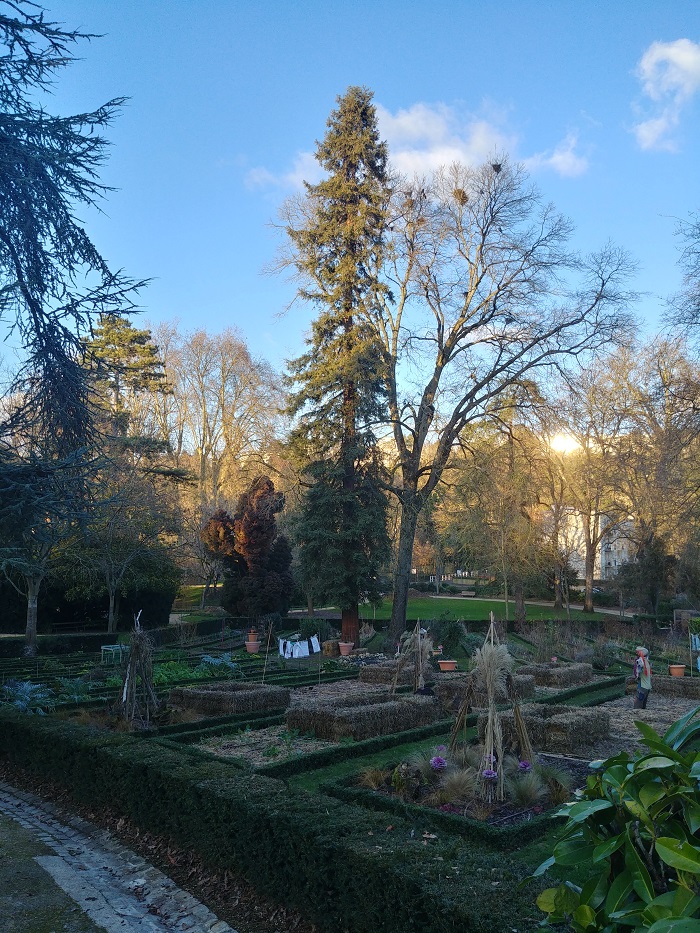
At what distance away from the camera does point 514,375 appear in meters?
22.0

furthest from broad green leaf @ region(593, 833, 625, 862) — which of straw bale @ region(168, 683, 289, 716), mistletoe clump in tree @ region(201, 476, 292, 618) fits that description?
mistletoe clump in tree @ region(201, 476, 292, 618)

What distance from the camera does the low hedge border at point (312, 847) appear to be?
327cm

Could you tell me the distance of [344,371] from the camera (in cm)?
2233

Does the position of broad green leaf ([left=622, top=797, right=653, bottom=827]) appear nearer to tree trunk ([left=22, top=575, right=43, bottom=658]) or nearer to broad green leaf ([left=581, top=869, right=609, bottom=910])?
broad green leaf ([left=581, top=869, right=609, bottom=910])

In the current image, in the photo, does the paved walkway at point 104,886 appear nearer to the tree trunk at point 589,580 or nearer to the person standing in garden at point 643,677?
the person standing in garden at point 643,677

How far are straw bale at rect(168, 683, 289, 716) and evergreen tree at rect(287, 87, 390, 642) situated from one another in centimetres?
999

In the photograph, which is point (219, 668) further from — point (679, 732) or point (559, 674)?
point (679, 732)

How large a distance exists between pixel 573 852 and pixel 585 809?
6.9 inches

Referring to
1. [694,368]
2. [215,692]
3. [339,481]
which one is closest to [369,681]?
[215,692]

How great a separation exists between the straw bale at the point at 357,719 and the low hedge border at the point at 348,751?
28 centimetres

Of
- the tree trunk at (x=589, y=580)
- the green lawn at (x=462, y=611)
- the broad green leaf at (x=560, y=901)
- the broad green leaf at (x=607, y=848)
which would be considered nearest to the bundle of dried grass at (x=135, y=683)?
the broad green leaf at (x=560, y=901)

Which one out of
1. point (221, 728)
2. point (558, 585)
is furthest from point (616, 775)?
point (558, 585)

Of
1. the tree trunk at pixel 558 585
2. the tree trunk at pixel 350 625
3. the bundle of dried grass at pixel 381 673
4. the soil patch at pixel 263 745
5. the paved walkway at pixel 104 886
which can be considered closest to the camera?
the paved walkway at pixel 104 886

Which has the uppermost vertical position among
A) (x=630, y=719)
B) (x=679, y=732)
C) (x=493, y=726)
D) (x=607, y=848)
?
(x=679, y=732)
